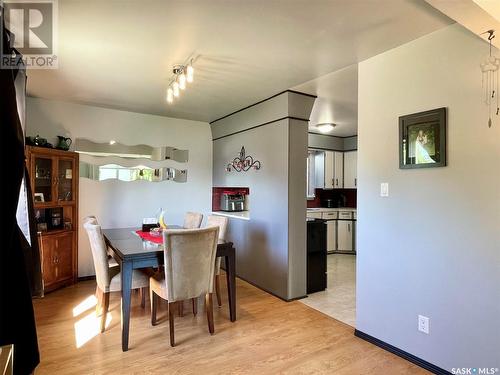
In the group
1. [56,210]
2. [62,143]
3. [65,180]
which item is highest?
[62,143]

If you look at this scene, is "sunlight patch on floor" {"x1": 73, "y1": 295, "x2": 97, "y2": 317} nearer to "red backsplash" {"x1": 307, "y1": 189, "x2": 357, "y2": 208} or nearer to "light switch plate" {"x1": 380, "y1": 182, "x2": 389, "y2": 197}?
"light switch plate" {"x1": 380, "y1": 182, "x2": 389, "y2": 197}

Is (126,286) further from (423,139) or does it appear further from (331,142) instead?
(331,142)

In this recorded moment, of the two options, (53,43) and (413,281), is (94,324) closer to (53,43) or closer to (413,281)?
(53,43)

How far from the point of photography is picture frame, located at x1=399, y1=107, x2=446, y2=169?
2.13m

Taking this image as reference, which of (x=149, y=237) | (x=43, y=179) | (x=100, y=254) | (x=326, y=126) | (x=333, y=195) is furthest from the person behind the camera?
(x=333, y=195)

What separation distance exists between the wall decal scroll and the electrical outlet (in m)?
2.45

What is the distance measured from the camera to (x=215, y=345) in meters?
2.52

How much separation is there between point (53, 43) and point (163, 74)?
942 millimetres

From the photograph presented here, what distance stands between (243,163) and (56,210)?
8.25ft

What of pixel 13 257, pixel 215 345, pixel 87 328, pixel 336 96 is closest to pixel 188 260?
pixel 215 345

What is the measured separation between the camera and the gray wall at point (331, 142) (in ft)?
19.6

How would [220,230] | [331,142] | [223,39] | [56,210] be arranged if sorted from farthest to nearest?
1. [331,142]
2. [56,210]
3. [220,230]
4. [223,39]

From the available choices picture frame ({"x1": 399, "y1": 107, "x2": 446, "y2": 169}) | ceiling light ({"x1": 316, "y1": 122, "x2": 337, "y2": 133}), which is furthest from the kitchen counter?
picture frame ({"x1": 399, "y1": 107, "x2": 446, "y2": 169})

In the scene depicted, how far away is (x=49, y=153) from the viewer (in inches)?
147
